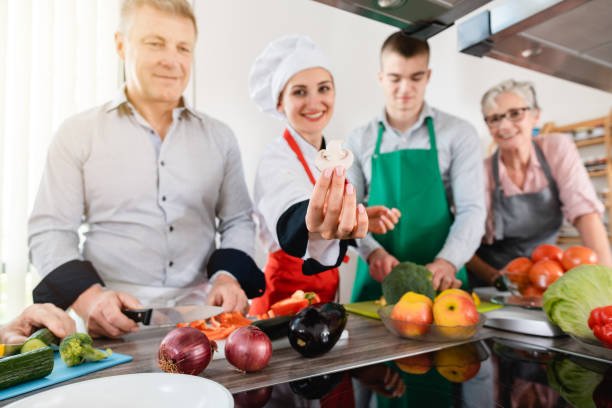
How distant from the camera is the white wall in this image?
8.38 feet

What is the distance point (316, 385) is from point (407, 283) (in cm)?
51

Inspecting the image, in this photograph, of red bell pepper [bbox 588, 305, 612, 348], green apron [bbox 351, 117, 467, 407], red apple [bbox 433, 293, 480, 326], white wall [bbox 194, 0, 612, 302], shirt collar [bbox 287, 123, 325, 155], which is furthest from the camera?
white wall [bbox 194, 0, 612, 302]

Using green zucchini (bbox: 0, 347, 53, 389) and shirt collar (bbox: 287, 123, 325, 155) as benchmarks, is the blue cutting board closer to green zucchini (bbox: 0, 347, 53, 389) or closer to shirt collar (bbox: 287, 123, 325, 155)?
green zucchini (bbox: 0, 347, 53, 389)

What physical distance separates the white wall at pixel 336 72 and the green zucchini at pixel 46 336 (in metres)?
1.89

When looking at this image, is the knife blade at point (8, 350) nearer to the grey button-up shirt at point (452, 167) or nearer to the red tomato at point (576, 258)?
Result: the grey button-up shirt at point (452, 167)

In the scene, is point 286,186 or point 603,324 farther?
point 286,186

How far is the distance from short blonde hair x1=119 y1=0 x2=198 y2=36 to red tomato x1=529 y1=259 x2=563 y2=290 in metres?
1.24

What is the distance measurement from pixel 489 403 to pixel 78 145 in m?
1.18

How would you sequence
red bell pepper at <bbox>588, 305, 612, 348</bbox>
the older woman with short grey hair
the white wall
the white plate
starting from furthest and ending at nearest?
the white wall
the older woman with short grey hair
red bell pepper at <bbox>588, 305, 612, 348</bbox>
the white plate

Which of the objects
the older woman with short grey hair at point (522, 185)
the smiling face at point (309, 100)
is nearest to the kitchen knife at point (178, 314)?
the smiling face at point (309, 100)

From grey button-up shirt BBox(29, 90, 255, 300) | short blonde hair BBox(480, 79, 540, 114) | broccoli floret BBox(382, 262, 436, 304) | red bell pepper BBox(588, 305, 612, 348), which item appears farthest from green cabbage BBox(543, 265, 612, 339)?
short blonde hair BBox(480, 79, 540, 114)

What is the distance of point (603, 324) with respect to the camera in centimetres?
73

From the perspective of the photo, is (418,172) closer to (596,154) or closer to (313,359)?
(313,359)

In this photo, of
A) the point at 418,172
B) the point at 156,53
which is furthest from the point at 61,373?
the point at 418,172
